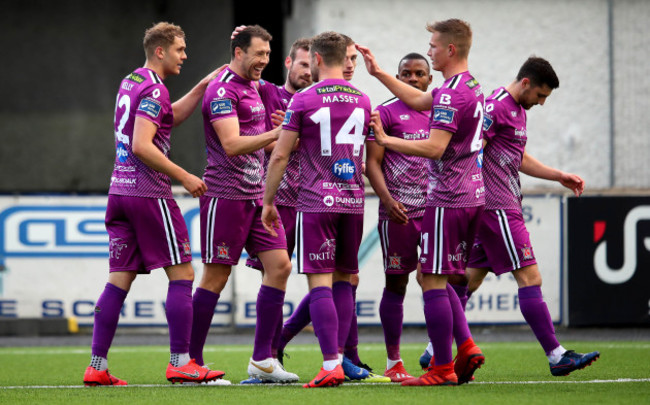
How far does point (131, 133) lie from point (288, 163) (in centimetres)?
135

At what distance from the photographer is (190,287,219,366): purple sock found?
6613 mm

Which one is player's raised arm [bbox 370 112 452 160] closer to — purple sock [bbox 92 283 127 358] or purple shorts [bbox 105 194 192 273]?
purple shorts [bbox 105 194 192 273]

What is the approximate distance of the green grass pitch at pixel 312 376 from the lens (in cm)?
554

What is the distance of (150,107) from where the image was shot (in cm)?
628

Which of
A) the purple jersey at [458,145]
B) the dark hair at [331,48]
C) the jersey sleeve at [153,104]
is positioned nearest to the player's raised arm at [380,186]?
the purple jersey at [458,145]

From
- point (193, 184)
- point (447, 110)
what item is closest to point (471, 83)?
point (447, 110)


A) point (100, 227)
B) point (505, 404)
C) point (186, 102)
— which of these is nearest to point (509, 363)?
point (505, 404)

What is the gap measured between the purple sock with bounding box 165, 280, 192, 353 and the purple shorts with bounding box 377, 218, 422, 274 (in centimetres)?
144

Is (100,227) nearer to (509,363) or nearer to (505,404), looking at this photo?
(509,363)

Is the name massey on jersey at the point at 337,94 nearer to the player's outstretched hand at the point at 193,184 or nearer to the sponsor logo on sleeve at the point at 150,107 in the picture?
the player's outstretched hand at the point at 193,184

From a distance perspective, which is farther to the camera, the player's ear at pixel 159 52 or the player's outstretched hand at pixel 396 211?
the player's outstretched hand at pixel 396 211

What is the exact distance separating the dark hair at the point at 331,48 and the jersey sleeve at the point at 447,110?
65cm

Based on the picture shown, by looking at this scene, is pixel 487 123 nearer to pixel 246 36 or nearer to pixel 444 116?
pixel 444 116

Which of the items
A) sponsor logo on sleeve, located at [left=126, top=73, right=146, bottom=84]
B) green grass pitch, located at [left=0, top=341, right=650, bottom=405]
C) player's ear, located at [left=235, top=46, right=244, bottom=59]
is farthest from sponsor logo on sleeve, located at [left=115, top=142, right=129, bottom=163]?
green grass pitch, located at [left=0, top=341, right=650, bottom=405]
